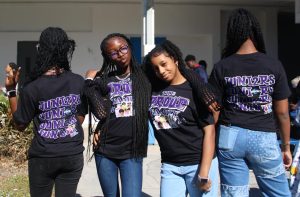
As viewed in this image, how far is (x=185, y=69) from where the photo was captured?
11.4 ft

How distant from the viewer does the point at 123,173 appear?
3588 millimetres

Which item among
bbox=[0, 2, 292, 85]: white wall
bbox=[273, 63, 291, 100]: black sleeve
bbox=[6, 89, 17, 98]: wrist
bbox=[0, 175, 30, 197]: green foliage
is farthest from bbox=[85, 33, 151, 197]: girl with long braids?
bbox=[0, 2, 292, 85]: white wall

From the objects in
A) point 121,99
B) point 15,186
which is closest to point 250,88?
point 121,99

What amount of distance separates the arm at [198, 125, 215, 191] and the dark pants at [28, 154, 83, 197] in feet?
2.76

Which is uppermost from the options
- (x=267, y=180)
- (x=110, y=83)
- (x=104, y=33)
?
(x=104, y=33)

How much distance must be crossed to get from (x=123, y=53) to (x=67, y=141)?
721 millimetres

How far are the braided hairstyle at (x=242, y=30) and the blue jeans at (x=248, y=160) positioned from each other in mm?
585

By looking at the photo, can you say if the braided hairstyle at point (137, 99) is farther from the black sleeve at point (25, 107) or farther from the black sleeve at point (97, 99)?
the black sleeve at point (25, 107)

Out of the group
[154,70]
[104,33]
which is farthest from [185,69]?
[104,33]

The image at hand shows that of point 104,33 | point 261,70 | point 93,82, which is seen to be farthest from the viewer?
point 104,33

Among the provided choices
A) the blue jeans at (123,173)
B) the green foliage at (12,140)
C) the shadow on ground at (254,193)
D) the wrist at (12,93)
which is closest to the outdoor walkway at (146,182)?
the shadow on ground at (254,193)

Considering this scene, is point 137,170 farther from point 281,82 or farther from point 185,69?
point 281,82

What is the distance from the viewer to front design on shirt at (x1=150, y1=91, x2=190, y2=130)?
334 centimetres

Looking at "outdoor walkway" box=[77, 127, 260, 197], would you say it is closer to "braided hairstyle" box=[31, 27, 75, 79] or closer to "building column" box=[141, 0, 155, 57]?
"building column" box=[141, 0, 155, 57]
